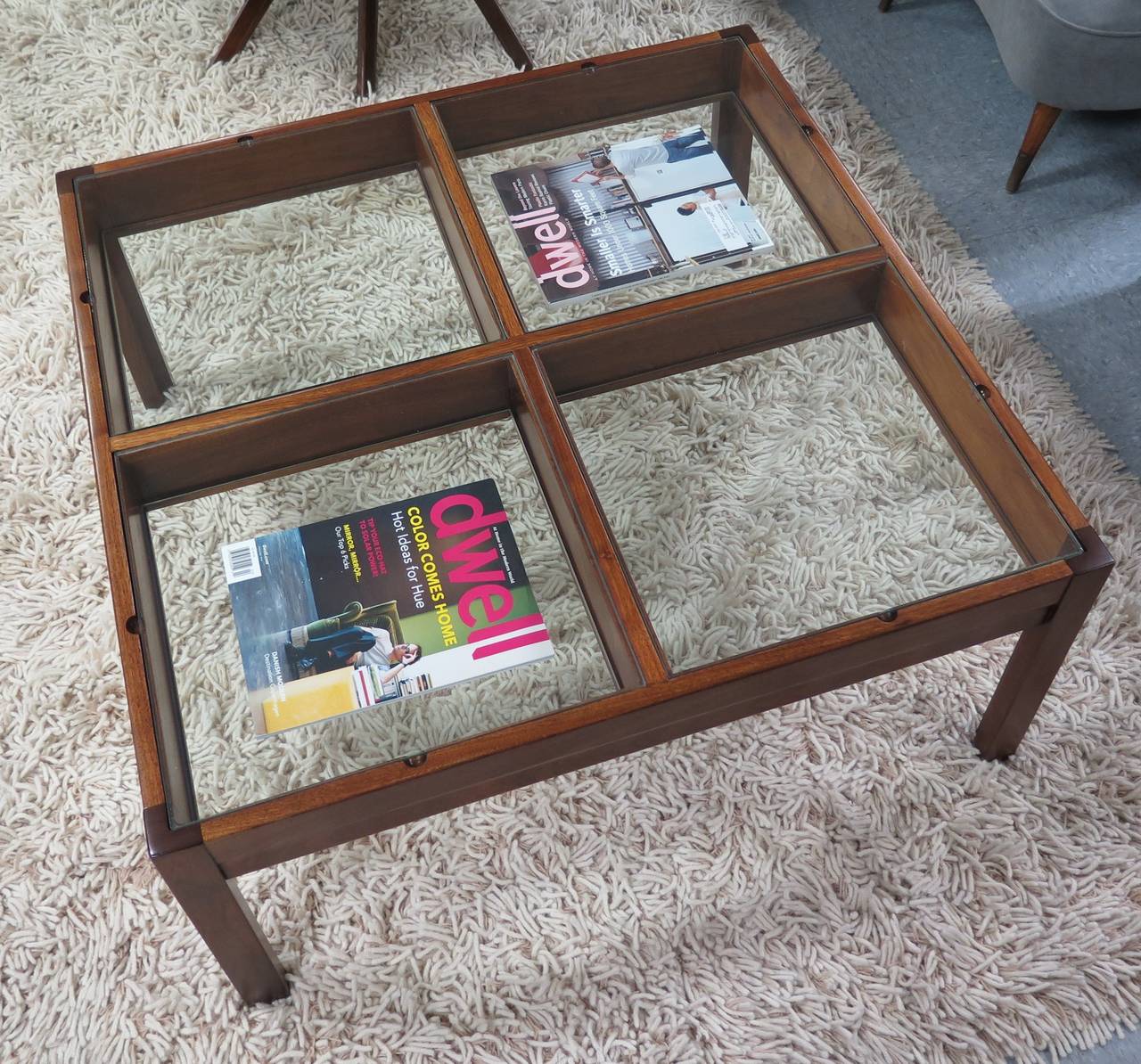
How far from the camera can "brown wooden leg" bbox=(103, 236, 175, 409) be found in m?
1.21

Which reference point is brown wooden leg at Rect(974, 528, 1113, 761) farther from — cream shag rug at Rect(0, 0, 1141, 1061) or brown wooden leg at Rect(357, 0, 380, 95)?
brown wooden leg at Rect(357, 0, 380, 95)

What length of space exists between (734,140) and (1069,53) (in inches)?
20.8

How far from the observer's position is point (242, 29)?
1935mm

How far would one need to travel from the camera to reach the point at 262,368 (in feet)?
4.18

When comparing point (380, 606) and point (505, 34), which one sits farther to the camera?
point (505, 34)

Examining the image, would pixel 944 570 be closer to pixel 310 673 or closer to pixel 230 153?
pixel 310 673

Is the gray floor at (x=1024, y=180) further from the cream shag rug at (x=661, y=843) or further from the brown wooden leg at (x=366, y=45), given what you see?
the brown wooden leg at (x=366, y=45)

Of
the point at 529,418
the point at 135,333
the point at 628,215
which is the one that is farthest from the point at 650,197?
the point at 135,333

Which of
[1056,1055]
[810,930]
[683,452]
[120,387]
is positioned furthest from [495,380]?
[1056,1055]

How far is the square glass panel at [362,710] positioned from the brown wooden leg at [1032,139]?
3.40 ft

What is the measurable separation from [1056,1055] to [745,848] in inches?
12.8

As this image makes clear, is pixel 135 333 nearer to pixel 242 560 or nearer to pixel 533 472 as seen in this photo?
pixel 242 560

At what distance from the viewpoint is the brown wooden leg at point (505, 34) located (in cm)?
188

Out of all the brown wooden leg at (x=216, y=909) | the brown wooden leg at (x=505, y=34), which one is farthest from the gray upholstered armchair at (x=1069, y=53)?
the brown wooden leg at (x=216, y=909)
